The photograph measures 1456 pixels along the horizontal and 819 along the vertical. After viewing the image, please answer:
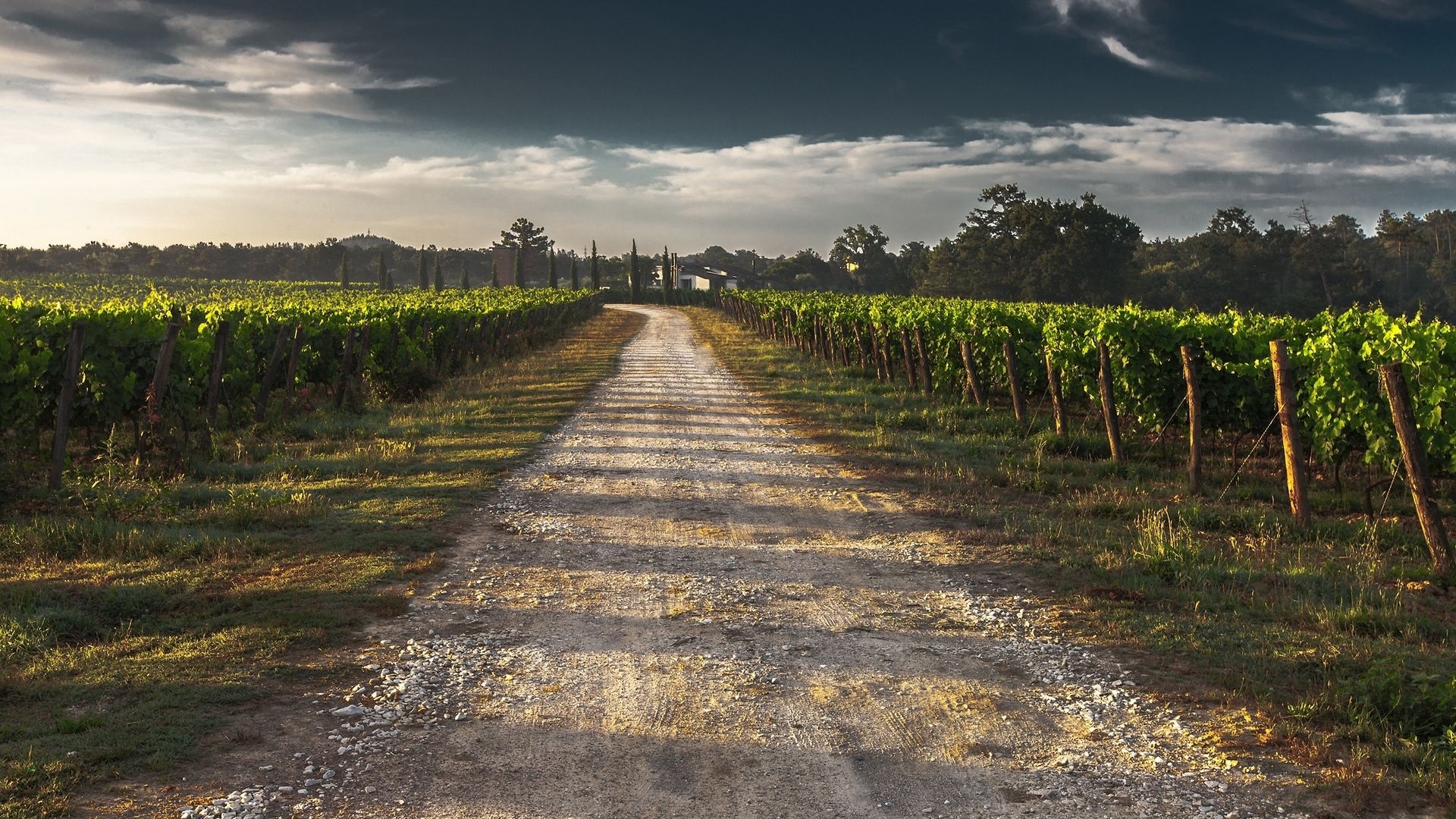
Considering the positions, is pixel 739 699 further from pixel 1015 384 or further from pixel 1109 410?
pixel 1015 384

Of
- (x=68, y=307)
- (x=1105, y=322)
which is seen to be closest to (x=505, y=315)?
(x=68, y=307)

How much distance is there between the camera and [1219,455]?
15.4m

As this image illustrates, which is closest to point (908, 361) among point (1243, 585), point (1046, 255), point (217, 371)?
point (217, 371)

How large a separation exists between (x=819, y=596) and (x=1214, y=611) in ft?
9.43

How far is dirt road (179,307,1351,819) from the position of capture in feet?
14.9

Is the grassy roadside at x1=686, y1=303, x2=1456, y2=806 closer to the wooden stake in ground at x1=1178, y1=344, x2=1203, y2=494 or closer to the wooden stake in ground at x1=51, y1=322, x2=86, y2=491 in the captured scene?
the wooden stake in ground at x1=1178, y1=344, x2=1203, y2=494

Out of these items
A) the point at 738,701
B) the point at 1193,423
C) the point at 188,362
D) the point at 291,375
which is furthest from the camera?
the point at 291,375

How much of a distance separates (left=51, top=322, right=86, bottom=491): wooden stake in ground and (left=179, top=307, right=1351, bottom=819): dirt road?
208 inches

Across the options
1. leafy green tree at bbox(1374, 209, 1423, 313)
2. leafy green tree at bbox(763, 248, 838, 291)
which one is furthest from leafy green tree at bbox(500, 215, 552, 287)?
leafy green tree at bbox(1374, 209, 1423, 313)

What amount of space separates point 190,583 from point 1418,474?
10.1 metres

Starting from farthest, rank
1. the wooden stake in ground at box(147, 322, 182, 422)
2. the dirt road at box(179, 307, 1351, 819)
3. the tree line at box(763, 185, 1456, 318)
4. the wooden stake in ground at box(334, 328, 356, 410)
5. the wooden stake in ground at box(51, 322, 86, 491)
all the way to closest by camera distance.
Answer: the tree line at box(763, 185, 1456, 318), the wooden stake in ground at box(334, 328, 356, 410), the wooden stake in ground at box(147, 322, 182, 422), the wooden stake in ground at box(51, 322, 86, 491), the dirt road at box(179, 307, 1351, 819)

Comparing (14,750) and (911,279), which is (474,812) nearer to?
(14,750)

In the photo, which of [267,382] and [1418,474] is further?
[267,382]

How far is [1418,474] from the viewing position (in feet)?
27.9
